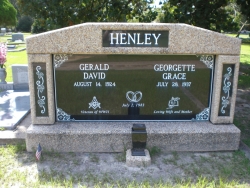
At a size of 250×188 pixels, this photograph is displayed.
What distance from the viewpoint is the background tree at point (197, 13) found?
7652mm

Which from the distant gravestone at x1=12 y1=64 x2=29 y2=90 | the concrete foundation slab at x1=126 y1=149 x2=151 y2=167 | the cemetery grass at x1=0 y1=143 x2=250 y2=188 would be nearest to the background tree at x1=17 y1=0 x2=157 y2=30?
the distant gravestone at x1=12 y1=64 x2=29 y2=90

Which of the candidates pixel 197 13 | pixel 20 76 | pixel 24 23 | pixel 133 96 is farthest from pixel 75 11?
pixel 24 23

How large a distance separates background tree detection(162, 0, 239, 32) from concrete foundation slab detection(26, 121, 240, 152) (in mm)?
4421

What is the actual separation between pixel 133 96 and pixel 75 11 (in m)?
4.17

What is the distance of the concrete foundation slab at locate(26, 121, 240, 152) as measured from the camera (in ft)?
13.1

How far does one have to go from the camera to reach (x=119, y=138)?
159 inches

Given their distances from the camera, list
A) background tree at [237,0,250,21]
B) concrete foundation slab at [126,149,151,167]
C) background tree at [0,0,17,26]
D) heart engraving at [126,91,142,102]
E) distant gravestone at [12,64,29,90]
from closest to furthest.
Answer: concrete foundation slab at [126,149,151,167]
heart engraving at [126,91,142,102]
distant gravestone at [12,64,29,90]
background tree at [237,0,250,21]
background tree at [0,0,17,26]

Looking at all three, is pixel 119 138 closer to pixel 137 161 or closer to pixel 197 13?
pixel 137 161

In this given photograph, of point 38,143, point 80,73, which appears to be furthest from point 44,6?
point 38,143

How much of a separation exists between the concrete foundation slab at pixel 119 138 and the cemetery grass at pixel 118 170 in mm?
104

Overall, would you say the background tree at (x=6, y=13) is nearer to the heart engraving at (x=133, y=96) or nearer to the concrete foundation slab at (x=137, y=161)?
the heart engraving at (x=133, y=96)

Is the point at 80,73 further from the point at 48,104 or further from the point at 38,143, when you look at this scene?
the point at 38,143

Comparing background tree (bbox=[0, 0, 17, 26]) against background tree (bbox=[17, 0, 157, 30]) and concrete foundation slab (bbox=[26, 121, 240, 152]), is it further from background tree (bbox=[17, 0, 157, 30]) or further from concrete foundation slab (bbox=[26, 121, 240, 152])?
concrete foundation slab (bbox=[26, 121, 240, 152])

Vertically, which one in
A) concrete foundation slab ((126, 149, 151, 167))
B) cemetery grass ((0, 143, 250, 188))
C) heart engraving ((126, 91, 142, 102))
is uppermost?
heart engraving ((126, 91, 142, 102))
